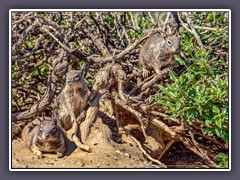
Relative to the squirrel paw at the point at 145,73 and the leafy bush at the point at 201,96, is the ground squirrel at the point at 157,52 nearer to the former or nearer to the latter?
the squirrel paw at the point at 145,73

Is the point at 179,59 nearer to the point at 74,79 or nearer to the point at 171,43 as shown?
the point at 171,43

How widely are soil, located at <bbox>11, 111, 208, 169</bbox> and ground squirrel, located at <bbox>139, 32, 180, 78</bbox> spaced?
0.73 m

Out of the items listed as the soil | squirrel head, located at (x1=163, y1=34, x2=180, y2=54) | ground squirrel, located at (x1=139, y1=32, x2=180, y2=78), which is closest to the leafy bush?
squirrel head, located at (x1=163, y1=34, x2=180, y2=54)

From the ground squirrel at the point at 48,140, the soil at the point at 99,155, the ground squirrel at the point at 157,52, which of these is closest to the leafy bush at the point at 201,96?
the ground squirrel at the point at 157,52

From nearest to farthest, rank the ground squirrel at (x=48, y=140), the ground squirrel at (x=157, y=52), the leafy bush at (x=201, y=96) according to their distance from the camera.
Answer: the leafy bush at (x=201, y=96)
the ground squirrel at (x=48, y=140)
the ground squirrel at (x=157, y=52)

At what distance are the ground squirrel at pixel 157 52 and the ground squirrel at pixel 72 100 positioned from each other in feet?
2.55

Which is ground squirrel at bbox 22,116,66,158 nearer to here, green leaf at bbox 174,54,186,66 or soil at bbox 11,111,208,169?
soil at bbox 11,111,208,169

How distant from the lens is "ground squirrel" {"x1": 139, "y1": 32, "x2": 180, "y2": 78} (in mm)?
5809

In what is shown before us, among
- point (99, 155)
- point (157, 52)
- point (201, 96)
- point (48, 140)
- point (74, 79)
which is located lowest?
point (99, 155)

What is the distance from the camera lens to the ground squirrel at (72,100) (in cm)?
519

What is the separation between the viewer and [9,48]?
5.03 metres

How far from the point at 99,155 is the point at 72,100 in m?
0.57

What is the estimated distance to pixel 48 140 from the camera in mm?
5016

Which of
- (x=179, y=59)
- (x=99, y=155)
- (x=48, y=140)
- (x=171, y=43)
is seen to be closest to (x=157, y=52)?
(x=171, y=43)
